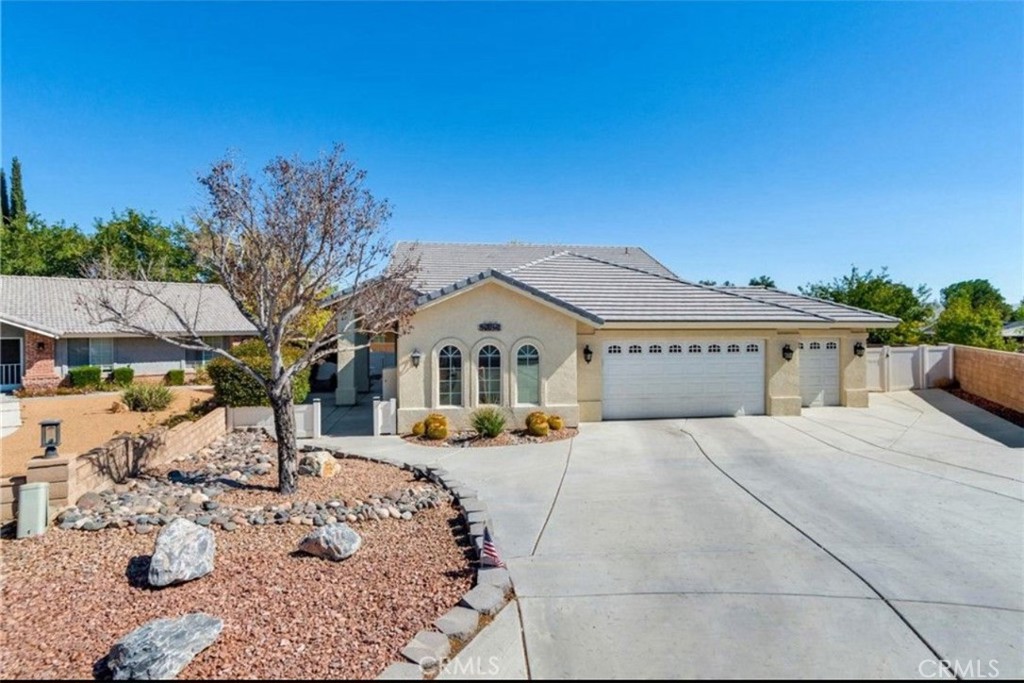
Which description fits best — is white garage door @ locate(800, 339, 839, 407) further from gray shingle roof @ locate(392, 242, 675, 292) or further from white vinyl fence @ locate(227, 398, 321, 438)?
white vinyl fence @ locate(227, 398, 321, 438)

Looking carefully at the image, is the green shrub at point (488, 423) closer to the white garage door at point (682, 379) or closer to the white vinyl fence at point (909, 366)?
the white garage door at point (682, 379)

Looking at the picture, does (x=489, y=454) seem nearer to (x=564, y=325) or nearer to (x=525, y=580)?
(x=564, y=325)

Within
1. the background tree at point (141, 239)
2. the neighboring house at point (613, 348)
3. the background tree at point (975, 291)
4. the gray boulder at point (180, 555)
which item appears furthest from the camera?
the background tree at point (975, 291)

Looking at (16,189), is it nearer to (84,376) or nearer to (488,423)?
(84,376)

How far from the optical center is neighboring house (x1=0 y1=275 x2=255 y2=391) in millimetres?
23250

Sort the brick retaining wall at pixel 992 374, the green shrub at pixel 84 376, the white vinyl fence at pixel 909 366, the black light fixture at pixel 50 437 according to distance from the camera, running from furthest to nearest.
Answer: the green shrub at pixel 84 376, the white vinyl fence at pixel 909 366, the brick retaining wall at pixel 992 374, the black light fixture at pixel 50 437

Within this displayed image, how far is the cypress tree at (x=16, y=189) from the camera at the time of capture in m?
44.7

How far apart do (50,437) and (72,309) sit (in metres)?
23.6

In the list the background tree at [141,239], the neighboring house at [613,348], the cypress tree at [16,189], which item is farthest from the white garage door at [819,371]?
the cypress tree at [16,189]

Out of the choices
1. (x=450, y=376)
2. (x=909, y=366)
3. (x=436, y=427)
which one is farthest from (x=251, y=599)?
(x=909, y=366)

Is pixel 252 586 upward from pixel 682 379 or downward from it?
downward

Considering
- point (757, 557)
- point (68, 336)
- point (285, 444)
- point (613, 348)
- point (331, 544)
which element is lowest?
point (757, 557)

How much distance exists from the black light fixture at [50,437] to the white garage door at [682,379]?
41.2 ft

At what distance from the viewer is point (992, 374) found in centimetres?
1617
